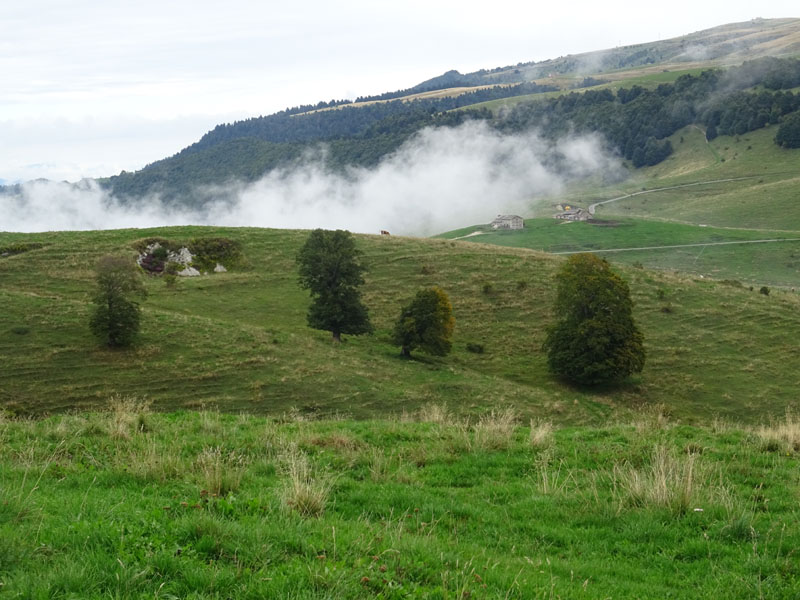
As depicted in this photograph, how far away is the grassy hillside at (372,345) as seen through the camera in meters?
34.6

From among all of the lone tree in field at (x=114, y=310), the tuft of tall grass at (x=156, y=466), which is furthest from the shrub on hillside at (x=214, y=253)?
the tuft of tall grass at (x=156, y=466)

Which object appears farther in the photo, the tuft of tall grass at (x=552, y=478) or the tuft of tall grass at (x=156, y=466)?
the tuft of tall grass at (x=552, y=478)

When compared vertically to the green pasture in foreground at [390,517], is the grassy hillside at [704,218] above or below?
below

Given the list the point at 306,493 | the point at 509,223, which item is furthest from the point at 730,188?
the point at 306,493

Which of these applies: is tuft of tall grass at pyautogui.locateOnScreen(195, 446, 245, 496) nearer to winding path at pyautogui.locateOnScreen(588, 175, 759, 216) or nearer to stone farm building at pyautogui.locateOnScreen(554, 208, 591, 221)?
stone farm building at pyautogui.locateOnScreen(554, 208, 591, 221)

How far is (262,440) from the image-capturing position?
11.5 meters

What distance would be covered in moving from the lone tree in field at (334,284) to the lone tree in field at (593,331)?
1451cm

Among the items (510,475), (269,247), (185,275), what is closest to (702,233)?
(269,247)

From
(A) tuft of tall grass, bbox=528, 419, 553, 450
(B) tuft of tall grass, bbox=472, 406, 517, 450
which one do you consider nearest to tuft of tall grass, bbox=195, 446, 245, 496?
(B) tuft of tall grass, bbox=472, 406, 517, 450

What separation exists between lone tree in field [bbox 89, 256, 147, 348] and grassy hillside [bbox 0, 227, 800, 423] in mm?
1022

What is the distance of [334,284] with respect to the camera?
4756cm

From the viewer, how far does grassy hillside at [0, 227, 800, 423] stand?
114ft

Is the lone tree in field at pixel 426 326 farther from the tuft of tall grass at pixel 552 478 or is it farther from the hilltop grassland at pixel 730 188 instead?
the hilltop grassland at pixel 730 188

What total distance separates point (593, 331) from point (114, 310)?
31943 millimetres
